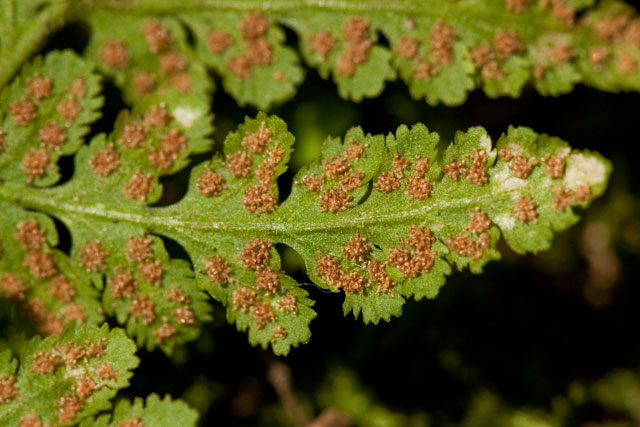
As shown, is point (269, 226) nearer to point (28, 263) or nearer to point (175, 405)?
point (175, 405)

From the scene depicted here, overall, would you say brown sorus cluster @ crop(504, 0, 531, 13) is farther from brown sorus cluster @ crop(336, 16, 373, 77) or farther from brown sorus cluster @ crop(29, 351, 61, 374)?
Result: brown sorus cluster @ crop(29, 351, 61, 374)

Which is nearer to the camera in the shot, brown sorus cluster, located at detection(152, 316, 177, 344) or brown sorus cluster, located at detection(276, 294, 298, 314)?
brown sorus cluster, located at detection(276, 294, 298, 314)

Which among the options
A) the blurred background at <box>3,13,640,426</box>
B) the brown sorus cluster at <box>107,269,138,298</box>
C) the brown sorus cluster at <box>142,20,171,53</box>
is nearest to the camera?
the brown sorus cluster at <box>107,269,138,298</box>

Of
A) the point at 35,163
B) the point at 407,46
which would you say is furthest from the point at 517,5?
the point at 35,163

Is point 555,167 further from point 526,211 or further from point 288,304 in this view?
point 288,304

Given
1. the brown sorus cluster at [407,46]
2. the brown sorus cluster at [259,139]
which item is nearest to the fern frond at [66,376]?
the brown sorus cluster at [259,139]

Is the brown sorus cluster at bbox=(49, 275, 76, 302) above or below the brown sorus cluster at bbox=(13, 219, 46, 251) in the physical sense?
below

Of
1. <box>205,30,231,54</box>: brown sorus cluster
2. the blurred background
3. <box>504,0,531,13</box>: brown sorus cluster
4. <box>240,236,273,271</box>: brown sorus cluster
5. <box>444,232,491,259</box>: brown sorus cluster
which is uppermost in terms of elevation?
<box>504,0,531,13</box>: brown sorus cluster

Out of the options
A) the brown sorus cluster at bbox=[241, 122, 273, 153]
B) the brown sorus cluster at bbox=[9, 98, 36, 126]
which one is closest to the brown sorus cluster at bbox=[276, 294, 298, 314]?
the brown sorus cluster at bbox=[241, 122, 273, 153]
